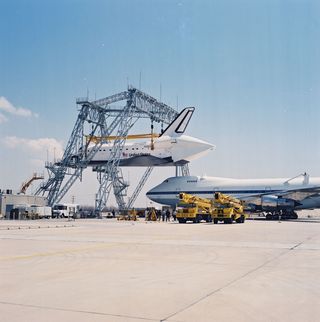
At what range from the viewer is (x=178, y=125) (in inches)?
2904

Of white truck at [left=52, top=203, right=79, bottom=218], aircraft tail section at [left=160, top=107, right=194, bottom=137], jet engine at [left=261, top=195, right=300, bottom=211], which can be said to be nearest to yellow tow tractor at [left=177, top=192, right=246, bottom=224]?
jet engine at [left=261, top=195, right=300, bottom=211]

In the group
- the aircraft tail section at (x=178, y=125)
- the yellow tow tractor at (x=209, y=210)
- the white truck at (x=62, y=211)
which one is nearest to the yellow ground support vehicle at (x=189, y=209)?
the yellow tow tractor at (x=209, y=210)

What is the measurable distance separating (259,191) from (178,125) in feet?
66.3

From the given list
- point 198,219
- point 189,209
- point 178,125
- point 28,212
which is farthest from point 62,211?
point 189,209

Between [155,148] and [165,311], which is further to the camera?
[155,148]

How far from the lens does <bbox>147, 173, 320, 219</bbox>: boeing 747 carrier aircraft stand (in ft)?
176

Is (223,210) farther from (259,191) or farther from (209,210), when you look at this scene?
(259,191)

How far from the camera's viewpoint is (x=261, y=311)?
21.7ft

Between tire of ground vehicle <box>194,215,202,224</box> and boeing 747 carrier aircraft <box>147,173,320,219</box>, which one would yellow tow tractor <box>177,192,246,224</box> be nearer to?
tire of ground vehicle <box>194,215,202,224</box>

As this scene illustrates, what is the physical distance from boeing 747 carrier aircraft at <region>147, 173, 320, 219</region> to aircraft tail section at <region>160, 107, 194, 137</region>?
798 cm

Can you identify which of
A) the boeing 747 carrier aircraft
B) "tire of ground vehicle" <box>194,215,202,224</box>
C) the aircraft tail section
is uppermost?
the aircraft tail section

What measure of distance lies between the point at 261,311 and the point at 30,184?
78.0m

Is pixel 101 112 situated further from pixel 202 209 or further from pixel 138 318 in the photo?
pixel 138 318

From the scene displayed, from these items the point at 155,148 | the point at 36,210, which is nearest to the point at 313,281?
the point at 36,210
